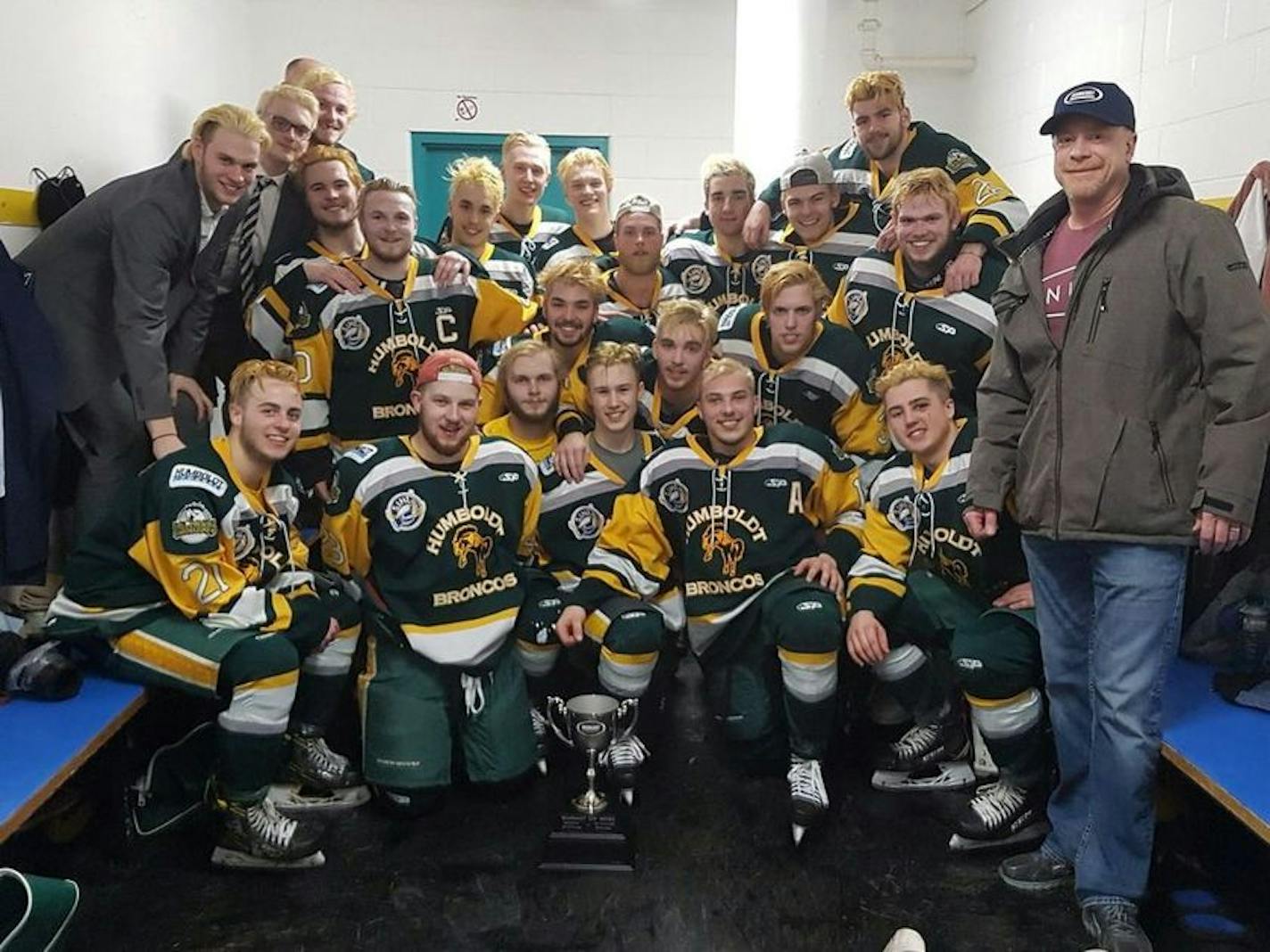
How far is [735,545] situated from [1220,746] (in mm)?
1126

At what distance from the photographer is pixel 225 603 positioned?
7.25 ft

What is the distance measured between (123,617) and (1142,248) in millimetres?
2197

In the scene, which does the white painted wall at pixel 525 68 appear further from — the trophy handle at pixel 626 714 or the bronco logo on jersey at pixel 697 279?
the trophy handle at pixel 626 714

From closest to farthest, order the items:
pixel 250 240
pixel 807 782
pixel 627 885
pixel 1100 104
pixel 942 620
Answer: pixel 1100 104, pixel 627 885, pixel 807 782, pixel 942 620, pixel 250 240

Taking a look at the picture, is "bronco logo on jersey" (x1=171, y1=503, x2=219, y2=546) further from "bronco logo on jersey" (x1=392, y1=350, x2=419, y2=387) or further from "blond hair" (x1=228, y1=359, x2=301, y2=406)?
"bronco logo on jersey" (x1=392, y1=350, x2=419, y2=387)

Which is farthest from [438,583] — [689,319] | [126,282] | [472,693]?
[126,282]

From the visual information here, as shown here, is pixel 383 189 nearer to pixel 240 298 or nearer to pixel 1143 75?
pixel 240 298

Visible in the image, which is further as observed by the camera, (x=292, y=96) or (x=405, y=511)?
(x=292, y=96)

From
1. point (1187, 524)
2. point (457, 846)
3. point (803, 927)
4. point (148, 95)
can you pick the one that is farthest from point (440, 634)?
point (148, 95)

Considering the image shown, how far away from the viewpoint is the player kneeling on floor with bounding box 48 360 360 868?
7.08 feet

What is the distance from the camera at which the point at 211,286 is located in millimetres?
A: 2826

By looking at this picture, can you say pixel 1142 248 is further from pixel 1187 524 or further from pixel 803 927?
pixel 803 927

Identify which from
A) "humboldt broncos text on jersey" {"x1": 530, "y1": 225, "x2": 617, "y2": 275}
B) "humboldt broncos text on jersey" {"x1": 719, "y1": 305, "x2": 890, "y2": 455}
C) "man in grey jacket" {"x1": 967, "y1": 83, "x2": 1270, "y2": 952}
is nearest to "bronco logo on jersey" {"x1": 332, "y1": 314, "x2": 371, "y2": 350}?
"humboldt broncos text on jersey" {"x1": 530, "y1": 225, "x2": 617, "y2": 275}

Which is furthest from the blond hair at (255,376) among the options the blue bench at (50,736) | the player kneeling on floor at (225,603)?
the blue bench at (50,736)
